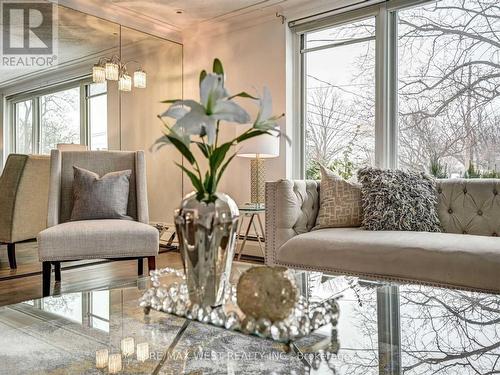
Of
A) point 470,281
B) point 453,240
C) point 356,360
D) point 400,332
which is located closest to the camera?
point 356,360

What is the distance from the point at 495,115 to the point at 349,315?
2640 millimetres

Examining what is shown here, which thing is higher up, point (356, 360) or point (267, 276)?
point (267, 276)

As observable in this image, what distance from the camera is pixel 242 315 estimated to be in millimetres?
1028

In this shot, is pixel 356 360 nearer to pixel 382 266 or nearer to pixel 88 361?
pixel 88 361

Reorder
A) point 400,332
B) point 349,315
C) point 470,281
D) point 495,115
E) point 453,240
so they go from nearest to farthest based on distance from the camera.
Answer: point 400,332
point 349,315
point 470,281
point 453,240
point 495,115

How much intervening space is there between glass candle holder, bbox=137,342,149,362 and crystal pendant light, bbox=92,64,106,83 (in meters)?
3.53

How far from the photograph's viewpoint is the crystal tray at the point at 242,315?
0.95 m

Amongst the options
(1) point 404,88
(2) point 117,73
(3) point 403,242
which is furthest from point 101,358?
(2) point 117,73

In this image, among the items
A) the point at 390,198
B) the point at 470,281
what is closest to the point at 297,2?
the point at 390,198

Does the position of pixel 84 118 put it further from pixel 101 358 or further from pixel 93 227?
pixel 101 358

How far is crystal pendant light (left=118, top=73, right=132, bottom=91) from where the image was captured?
438 centimetres

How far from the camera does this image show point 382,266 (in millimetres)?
2240

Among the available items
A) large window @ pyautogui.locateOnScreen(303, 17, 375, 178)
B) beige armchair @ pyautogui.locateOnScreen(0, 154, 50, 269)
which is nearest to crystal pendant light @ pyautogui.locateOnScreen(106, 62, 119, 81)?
beige armchair @ pyautogui.locateOnScreen(0, 154, 50, 269)

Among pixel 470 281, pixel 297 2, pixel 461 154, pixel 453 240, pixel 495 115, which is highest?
pixel 297 2
